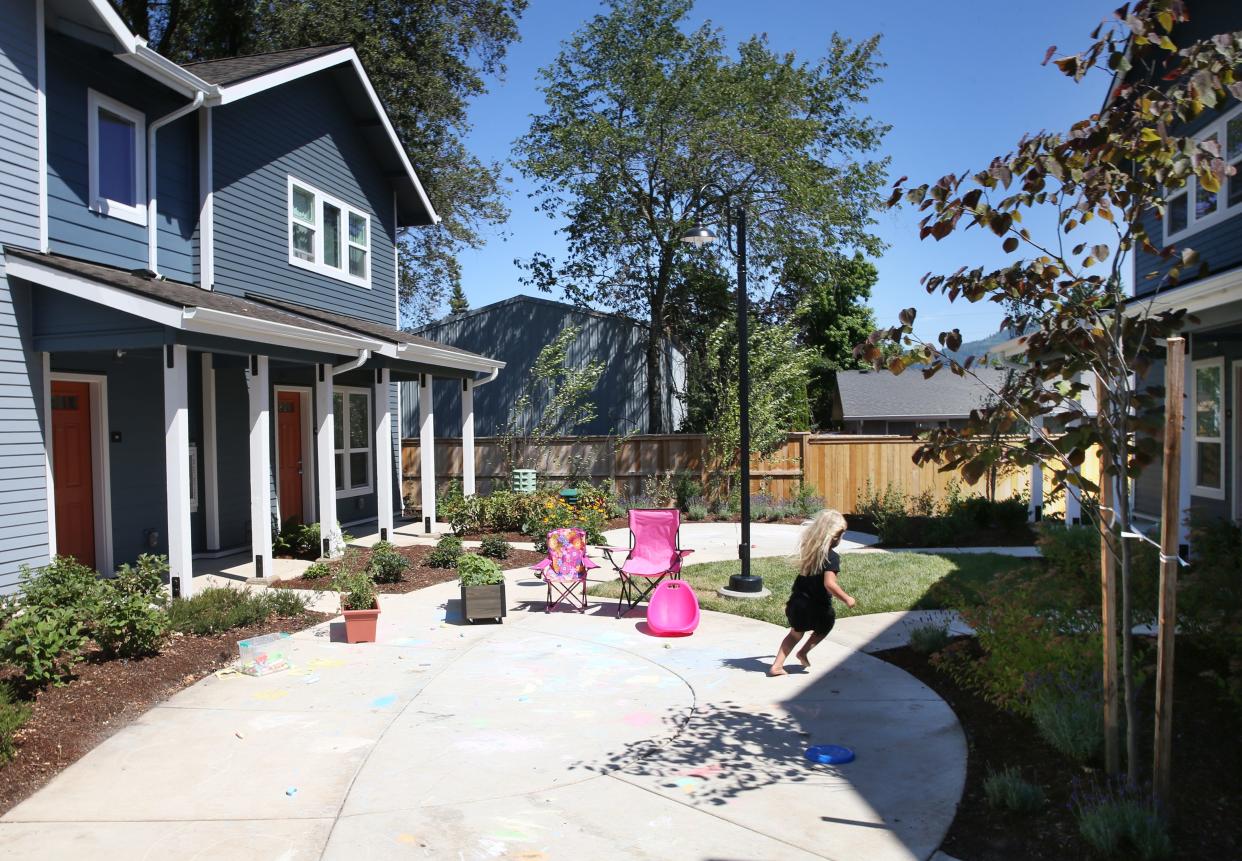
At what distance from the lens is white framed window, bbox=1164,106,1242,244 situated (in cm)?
1058

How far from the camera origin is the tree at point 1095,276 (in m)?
3.63

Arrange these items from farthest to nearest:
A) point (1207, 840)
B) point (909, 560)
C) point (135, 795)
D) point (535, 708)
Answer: point (909, 560) < point (535, 708) < point (135, 795) < point (1207, 840)

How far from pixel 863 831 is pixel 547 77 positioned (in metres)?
22.0

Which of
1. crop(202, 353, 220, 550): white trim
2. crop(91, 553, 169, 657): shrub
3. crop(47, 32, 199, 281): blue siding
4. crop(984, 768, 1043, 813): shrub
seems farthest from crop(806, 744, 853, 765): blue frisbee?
crop(202, 353, 220, 550): white trim

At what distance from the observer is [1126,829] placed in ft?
11.9

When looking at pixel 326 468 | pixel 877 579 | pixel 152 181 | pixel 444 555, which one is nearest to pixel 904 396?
pixel 877 579

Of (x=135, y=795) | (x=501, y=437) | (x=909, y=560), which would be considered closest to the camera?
(x=135, y=795)

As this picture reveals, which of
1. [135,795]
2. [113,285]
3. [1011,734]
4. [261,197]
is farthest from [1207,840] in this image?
[261,197]

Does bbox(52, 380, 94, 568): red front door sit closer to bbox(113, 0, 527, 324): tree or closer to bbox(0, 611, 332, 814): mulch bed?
bbox(0, 611, 332, 814): mulch bed

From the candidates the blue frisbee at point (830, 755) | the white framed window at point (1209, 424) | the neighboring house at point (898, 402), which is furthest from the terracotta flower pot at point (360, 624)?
the neighboring house at point (898, 402)

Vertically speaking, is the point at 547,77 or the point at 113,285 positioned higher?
the point at 547,77

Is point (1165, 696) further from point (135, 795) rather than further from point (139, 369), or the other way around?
point (139, 369)

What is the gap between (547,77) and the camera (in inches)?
895

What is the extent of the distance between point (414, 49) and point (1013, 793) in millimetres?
23476
